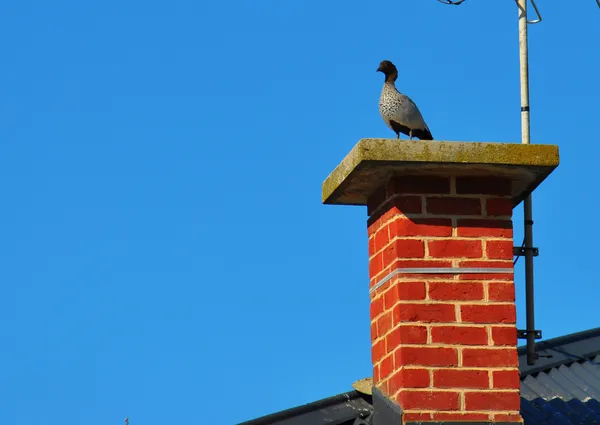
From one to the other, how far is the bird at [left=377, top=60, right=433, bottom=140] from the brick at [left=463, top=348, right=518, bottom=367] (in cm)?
124

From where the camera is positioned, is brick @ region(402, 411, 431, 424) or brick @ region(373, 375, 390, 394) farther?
brick @ region(373, 375, 390, 394)

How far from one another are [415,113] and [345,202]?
542 millimetres

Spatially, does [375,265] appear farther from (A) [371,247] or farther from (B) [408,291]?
(B) [408,291]

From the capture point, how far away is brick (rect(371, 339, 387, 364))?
218 inches

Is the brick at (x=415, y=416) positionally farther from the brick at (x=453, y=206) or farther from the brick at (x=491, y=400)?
the brick at (x=453, y=206)

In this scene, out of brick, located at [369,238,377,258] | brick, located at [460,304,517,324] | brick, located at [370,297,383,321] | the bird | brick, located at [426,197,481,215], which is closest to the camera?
brick, located at [460,304,517,324]

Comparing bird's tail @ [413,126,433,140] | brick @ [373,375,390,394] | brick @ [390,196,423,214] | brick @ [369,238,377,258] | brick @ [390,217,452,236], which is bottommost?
brick @ [373,375,390,394]

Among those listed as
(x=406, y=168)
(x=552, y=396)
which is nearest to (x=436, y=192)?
(x=406, y=168)

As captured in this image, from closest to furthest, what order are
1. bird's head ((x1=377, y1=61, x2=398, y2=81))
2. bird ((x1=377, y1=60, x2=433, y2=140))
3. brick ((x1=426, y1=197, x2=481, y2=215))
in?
brick ((x1=426, y1=197, x2=481, y2=215)) < bird ((x1=377, y1=60, x2=433, y2=140)) < bird's head ((x1=377, y1=61, x2=398, y2=81))

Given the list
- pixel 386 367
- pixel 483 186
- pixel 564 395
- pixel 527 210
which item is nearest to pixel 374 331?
pixel 386 367

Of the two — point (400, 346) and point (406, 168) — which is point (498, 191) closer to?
point (406, 168)

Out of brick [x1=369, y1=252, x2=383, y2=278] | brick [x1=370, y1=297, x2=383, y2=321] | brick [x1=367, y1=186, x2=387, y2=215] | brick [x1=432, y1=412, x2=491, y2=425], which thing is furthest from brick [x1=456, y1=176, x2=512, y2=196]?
brick [x1=432, y1=412, x2=491, y2=425]

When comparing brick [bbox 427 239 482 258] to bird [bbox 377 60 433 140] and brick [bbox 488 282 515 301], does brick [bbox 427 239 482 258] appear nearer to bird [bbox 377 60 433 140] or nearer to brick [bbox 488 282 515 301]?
brick [bbox 488 282 515 301]

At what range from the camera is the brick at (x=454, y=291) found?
17.5 feet
